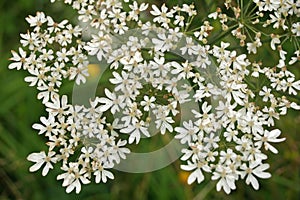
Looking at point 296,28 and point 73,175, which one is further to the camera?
point 296,28

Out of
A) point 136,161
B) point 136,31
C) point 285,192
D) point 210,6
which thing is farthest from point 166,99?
point 285,192

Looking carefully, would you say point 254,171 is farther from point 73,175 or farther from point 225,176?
point 73,175

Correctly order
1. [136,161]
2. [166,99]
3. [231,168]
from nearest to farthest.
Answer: [231,168] < [166,99] < [136,161]

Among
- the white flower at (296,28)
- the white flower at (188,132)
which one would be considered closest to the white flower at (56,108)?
the white flower at (188,132)

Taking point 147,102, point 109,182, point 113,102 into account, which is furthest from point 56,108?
point 109,182

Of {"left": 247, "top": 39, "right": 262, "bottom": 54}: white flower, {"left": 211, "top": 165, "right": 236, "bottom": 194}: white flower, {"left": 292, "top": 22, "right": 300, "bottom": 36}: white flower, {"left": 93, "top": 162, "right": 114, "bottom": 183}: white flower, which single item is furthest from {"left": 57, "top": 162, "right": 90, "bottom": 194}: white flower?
{"left": 292, "top": 22, "right": 300, "bottom": 36}: white flower

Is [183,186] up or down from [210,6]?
down

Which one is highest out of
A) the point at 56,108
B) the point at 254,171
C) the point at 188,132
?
the point at 56,108

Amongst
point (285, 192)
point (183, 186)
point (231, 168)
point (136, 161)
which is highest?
point (231, 168)

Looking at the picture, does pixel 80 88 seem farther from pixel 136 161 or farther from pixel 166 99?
pixel 136 161
